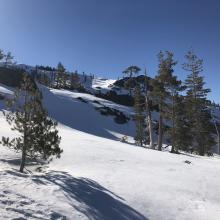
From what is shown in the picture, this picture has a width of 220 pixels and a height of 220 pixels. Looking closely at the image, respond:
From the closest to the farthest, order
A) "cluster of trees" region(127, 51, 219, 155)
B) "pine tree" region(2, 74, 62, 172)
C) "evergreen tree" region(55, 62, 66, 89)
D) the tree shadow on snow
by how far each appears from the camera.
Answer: the tree shadow on snow → "pine tree" region(2, 74, 62, 172) → "cluster of trees" region(127, 51, 219, 155) → "evergreen tree" region(55, 62, 66, 89)

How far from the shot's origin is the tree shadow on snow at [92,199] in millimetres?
9891

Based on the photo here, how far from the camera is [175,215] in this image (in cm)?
1071

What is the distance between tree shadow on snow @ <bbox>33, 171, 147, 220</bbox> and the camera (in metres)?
9.89

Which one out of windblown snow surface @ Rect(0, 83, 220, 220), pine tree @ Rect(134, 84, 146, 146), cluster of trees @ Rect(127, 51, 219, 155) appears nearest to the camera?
windblown snow surface @ Rect(0, 83, 220, 220)

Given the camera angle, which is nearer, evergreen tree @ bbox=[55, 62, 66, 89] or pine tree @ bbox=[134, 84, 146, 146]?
pine tree @ bbox=[134, 84, 146, 146]

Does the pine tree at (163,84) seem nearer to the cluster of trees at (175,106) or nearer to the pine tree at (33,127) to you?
the cluster of trees at (175,106)

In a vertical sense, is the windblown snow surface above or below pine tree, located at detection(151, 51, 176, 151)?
below

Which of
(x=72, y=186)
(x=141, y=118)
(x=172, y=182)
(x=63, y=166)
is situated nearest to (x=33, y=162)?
(x=63, y=166)

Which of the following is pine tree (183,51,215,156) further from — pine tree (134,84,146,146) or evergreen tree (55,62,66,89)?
evergreen tree (55,62,66,89)

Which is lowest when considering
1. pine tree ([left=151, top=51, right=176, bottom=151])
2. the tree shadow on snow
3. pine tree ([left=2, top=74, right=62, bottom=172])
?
the tree shadow on snow

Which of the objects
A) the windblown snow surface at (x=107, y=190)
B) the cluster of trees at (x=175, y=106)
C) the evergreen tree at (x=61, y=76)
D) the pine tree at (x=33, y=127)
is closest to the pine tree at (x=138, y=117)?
the cluster of trees at (x=175, y=106)

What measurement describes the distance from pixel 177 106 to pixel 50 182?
85.2ft

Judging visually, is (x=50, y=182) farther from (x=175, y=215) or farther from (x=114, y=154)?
(x=114, y=154)

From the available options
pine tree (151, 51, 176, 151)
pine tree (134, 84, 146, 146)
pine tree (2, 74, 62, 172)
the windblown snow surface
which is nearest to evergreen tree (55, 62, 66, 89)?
pine tree (134, 84, 146, 146)
